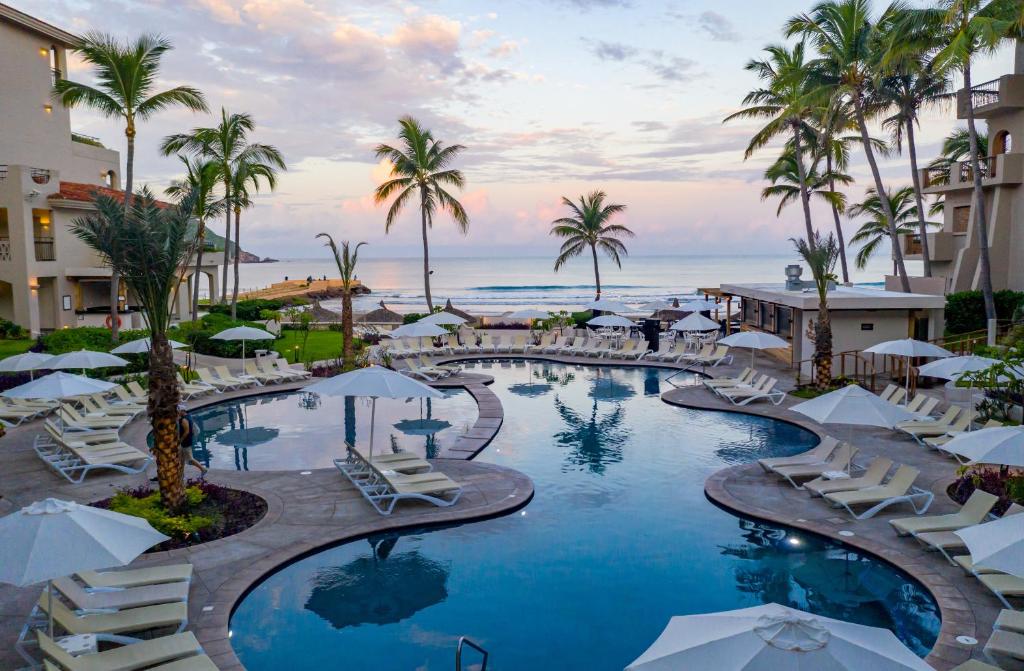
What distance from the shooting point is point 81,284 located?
115 feet

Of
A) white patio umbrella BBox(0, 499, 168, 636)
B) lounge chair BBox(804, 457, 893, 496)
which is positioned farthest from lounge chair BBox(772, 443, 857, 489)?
white patio umbrella BBox(0, 499, 168, 636)

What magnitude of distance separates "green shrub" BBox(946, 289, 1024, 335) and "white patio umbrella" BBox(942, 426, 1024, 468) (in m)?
20.4

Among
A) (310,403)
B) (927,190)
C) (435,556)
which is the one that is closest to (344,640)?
(435,556)

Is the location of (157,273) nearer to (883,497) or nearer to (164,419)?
(164,419)

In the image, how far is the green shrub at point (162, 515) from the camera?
10.0 meters

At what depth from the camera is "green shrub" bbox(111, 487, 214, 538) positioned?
32.9 ft

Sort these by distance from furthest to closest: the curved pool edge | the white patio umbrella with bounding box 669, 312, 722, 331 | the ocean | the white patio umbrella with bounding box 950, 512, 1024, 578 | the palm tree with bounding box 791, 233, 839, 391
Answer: the ocean, the white patio umbrella with bounding box 669, 312, 722, 331, the palm tree with bounding box 791, 233, 839, 391, the curved pool edge, the white patio umbrella with bounding box 950, 512, 1024, 578

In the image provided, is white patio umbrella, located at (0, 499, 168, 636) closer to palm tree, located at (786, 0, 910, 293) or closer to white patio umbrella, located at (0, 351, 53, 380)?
white patio umbrella, located at (0, 351, 53, 380)

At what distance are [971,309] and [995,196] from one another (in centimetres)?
650

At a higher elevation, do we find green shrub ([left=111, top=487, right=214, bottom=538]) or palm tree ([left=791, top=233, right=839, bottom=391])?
palm tree ([left=791, top=233, right=839, bottom=391])

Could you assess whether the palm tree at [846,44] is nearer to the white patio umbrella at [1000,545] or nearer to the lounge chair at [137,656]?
the white patio umbrella at [1000,545]

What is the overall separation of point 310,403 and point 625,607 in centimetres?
1373

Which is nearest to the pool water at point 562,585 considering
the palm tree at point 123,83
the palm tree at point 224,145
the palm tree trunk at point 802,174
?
the palm tree at point 123,83

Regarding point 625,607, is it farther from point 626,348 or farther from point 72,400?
point 626,348
